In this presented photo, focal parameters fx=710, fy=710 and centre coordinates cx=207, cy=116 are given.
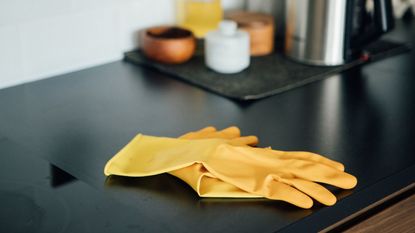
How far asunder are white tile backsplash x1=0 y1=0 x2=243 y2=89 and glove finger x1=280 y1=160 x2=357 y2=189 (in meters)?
0.69

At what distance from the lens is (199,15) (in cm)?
183

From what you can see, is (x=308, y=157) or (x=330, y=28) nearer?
(x=308, y=157)

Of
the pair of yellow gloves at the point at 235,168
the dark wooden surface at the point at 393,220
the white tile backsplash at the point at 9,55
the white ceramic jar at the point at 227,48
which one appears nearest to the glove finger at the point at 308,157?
the pair of yellow gloves at the point at 235,168

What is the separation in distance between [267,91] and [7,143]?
1.88 ft

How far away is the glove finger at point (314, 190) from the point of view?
1.11 meters

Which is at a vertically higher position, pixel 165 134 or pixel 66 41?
pixel 66 41

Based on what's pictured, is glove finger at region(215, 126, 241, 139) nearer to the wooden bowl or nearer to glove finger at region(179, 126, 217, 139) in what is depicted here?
glove finger at region(179, 126, 217, 139)

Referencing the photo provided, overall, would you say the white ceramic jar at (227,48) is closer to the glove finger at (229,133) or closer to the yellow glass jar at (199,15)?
the yellow glass jar at (199,15)

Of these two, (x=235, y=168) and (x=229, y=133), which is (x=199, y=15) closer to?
(x=229, y=133)

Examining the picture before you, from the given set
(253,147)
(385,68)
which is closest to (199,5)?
(385,68)

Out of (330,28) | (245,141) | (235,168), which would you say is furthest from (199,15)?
(235,168)

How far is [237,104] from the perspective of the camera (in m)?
1.52

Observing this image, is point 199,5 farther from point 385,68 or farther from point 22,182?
point 22,182

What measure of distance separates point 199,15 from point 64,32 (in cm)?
38
